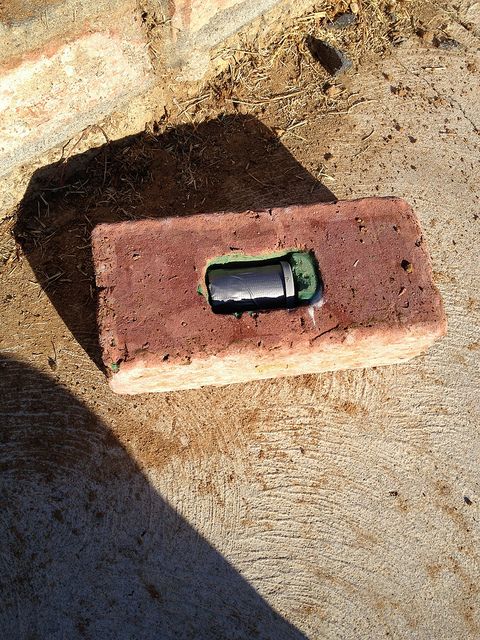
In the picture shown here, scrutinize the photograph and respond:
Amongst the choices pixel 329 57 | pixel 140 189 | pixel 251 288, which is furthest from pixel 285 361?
pixel 329 57

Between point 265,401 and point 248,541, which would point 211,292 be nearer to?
point 265,401

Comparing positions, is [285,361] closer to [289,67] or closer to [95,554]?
[95,554]

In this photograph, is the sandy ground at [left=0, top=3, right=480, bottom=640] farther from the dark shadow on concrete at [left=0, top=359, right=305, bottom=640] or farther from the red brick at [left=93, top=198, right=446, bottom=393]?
the red brick at [left=93, top=198, right=446, bottom=393]

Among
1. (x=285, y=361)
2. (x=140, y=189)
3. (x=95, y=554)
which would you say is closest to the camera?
(x=285, y=361)

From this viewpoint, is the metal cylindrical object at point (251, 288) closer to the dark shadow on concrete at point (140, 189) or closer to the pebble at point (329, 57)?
the dark shadow on concrete at point (140, 189)

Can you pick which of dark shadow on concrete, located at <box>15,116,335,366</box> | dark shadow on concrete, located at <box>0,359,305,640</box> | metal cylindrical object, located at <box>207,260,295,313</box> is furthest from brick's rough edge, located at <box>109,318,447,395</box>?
dark shadow on concrete, located at <box>15,116,335,366</box>
